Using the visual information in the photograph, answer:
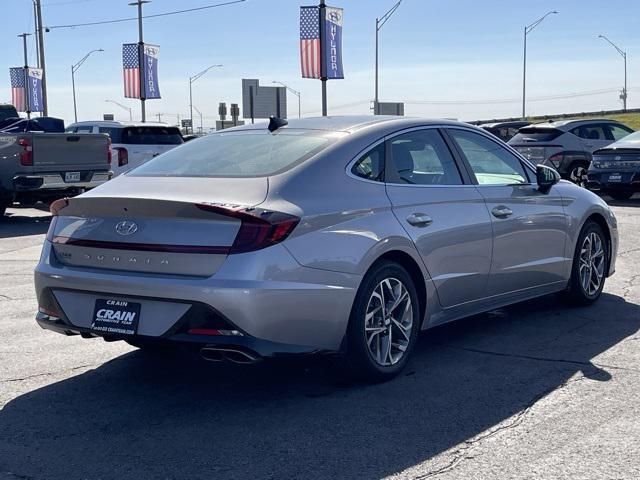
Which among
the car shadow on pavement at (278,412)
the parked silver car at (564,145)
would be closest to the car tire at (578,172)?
the parked silver car at (564,145)

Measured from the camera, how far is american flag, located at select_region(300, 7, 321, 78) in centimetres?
2595

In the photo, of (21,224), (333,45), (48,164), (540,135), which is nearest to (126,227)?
(48,164)

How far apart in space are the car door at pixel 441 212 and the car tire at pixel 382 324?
0.28 m

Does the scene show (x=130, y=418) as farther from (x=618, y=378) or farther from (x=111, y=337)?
(x=618, y=378)

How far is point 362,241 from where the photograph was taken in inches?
198

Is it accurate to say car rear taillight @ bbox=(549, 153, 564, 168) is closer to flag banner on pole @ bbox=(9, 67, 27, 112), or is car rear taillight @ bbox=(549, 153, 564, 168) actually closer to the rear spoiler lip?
the rear spoiler lip

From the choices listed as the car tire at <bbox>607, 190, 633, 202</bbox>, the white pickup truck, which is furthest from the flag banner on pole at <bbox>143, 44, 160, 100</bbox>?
the car tire at <bbox>607, 190, 633, 202</bbox>

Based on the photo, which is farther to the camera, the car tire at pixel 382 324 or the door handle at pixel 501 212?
the door handle at pixel 501 212

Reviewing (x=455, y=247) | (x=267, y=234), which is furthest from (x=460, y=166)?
(x=267, y=234)

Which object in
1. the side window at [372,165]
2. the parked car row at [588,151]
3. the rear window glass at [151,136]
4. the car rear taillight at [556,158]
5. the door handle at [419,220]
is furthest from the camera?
the car rear taillight at [556,158]

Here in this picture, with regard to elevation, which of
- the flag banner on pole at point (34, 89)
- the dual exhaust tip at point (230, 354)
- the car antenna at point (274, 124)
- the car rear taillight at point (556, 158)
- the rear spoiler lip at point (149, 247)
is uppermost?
the flag banner on pole at point (34, 89)

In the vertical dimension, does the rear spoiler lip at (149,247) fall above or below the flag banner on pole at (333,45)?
below

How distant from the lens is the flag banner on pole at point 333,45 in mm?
25927

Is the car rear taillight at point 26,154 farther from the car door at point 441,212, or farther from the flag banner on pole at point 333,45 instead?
the flag banner on pole at point 333,45
